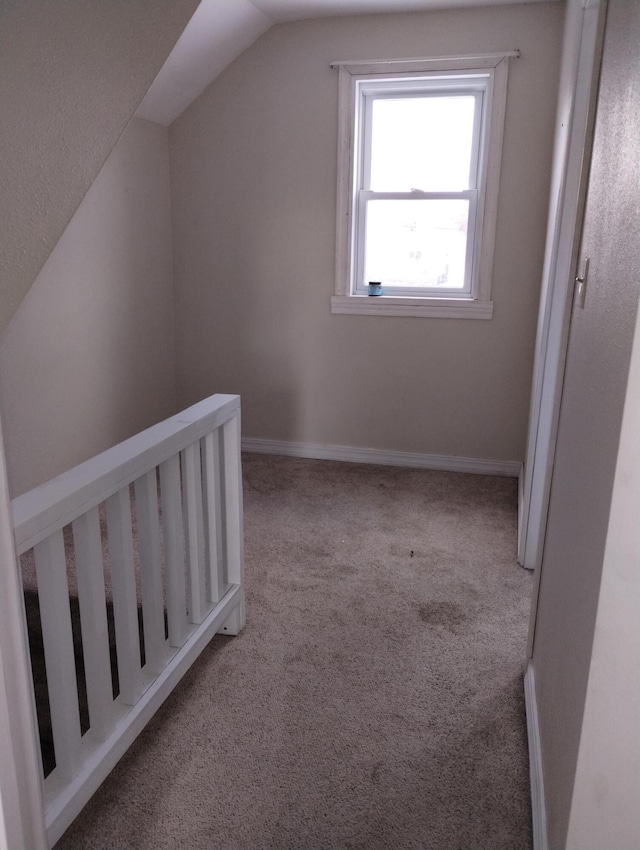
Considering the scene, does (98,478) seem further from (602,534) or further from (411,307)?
(411,307)

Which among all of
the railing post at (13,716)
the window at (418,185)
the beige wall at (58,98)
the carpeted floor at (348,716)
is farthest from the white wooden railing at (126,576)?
the window at (418,185)

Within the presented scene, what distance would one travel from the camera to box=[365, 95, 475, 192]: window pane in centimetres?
336

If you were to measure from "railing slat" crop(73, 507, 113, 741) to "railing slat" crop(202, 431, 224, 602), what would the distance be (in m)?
0.57

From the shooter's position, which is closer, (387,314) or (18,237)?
(18,237)

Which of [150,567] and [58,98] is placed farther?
[150,567]

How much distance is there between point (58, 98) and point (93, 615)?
0.96 meters

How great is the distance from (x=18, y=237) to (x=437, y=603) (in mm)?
1827

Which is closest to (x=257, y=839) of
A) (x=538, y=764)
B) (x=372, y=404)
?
(x=538, y=764)

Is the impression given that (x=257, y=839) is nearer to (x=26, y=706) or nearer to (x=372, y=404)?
(x=26, y=706)

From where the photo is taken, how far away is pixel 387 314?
359cm

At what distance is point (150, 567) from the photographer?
1.61 meters

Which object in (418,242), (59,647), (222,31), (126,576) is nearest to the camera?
(59,647)

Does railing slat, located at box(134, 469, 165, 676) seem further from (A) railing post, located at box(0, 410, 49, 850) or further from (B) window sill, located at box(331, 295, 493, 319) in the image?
(B) window sill, located at box(331, 295, 493, 319)

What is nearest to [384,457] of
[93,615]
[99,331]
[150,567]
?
[99,331]
